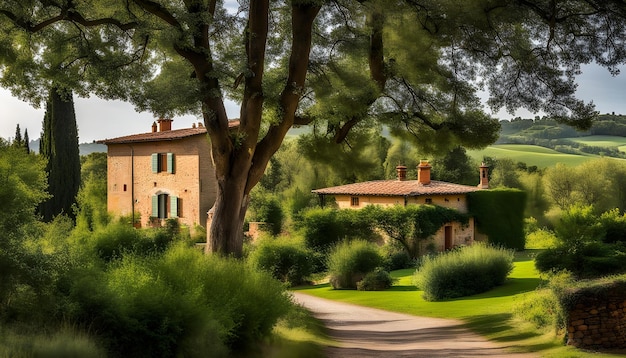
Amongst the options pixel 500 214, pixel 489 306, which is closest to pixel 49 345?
pixel 489 306

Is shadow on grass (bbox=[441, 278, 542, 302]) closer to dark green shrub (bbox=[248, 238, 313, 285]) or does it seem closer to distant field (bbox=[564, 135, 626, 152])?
dark green shrub (bbox=[248, 238, 313, 285])

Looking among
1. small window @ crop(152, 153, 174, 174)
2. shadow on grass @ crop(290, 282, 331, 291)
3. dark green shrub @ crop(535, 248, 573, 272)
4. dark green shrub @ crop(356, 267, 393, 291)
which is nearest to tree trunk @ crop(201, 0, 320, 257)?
dark green shrub @ crop(535, 248, 573, 272)

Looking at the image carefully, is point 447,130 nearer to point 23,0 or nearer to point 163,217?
point 23,0

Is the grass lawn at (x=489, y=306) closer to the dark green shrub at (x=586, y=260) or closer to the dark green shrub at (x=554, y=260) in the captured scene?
the dark green shrub at (x=554, y=260)

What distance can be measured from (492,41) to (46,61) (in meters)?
11.2

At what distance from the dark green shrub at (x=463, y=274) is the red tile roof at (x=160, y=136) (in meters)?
20.6

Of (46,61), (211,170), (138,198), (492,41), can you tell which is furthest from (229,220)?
(138,198)

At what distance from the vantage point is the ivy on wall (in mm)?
39250

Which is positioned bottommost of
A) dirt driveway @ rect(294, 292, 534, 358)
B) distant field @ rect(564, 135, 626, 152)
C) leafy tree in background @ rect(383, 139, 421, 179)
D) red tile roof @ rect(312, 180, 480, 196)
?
dirt driveway @ rect(294, 292, 534, 358)

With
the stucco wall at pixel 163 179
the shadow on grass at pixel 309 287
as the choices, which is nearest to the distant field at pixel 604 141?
the stucco wall at pixel 163 179

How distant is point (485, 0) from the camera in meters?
15.7

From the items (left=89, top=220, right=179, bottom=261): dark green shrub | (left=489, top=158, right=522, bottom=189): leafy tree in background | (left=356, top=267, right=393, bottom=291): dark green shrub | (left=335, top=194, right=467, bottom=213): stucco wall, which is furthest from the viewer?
(left=489, top=158, right=522, bottom=189): leafy tree in background

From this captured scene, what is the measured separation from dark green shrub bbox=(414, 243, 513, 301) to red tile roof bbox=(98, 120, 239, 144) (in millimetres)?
20635

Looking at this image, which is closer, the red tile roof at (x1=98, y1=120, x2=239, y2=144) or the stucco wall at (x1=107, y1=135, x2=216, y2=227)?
the stucco wall at (x1=107, y1=135, x2=216, y2=227)
